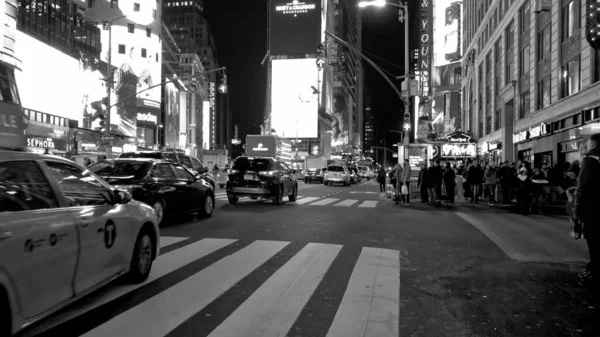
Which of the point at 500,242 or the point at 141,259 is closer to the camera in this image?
the point at 141,259

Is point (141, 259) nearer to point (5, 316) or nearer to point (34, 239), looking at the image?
point (34, 239)

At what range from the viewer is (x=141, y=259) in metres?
5.20

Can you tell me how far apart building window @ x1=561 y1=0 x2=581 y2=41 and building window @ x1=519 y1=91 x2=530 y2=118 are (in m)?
7.42

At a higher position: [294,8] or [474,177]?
[294,8]

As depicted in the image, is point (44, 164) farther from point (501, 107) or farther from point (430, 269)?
point (501, 107)

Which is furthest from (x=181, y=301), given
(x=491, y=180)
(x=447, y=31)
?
(x=447, y=31)

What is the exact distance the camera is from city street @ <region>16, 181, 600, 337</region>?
390 cm

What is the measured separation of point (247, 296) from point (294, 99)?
11816 cm

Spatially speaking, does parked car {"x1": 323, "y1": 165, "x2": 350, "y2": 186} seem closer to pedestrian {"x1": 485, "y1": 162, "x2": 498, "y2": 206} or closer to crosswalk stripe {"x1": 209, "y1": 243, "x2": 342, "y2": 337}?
pedestrian {"x1": 485, "y1": 162, "x2": 498, "y2": 206}

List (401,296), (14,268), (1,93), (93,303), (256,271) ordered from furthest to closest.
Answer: (1,93)
(256,271)
(401,296)
(93,303)
(14,268)

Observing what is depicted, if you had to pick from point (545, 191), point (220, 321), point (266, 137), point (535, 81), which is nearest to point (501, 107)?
point (535, 81)

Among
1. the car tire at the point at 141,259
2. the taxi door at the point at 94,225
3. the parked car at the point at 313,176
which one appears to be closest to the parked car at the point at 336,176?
the parked car at the point at 313,176

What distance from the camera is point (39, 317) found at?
327 centimetres

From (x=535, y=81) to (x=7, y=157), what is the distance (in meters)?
31.2
